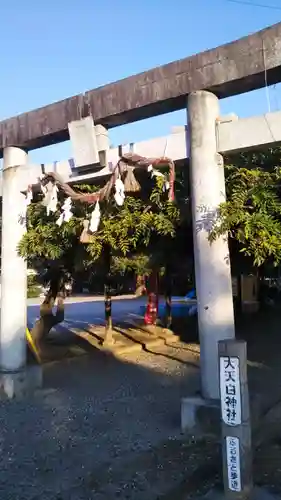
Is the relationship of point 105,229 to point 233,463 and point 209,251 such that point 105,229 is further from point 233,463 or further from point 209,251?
point 233,463

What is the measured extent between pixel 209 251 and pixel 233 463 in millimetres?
2713

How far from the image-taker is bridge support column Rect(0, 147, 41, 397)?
26.1ft

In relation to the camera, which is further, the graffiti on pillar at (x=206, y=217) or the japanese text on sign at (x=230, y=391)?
the graffiti on pillar at (x=206, y=217)

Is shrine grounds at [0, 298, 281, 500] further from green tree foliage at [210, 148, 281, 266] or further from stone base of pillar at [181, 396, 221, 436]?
green tree foliage at [210, 148, 281, 266]

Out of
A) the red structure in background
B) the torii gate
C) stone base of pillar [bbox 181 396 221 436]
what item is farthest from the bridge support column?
the red structure in background

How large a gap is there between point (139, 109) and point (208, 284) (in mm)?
2795

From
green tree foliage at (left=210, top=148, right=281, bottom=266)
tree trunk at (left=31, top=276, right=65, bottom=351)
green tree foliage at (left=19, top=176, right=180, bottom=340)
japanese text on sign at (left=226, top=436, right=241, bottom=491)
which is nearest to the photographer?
japanese text on sign at (left=226, top=436, right=241, bottom=491)

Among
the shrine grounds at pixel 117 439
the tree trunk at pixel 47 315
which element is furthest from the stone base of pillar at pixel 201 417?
the tree trunk at pixel 47 315

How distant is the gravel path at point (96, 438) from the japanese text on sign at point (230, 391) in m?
1.02

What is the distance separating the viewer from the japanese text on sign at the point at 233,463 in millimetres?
4098

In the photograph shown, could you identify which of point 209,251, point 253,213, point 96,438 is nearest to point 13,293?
point 96,438

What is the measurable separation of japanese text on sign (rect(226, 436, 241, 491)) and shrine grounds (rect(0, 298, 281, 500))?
406mm

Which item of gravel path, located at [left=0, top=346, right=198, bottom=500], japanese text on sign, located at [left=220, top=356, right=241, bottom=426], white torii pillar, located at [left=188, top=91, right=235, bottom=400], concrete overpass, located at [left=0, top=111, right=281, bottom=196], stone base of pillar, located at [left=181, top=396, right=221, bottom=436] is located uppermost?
concrete overpass, located at [left=0, top=111, right=281, bottom=196]

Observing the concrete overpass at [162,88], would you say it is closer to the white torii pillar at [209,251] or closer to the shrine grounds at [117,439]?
the white torii pillar at [209,251]
